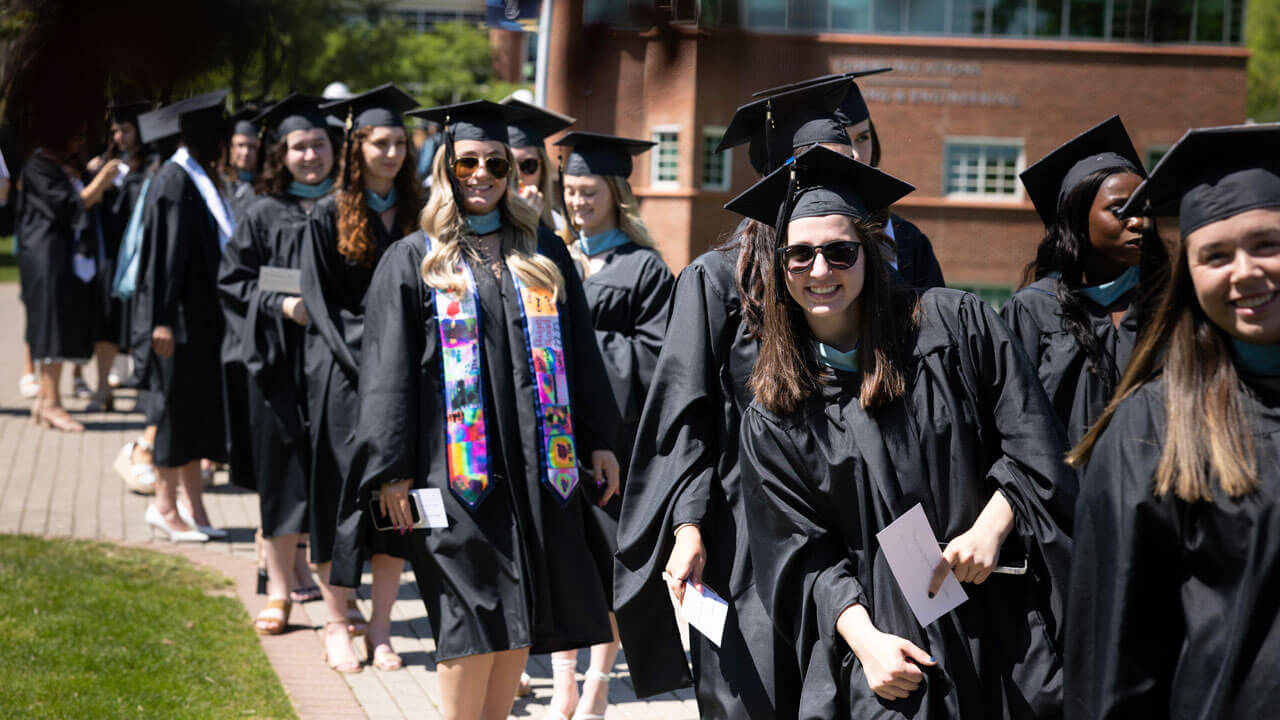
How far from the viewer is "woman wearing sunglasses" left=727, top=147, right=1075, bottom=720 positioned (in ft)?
9.73

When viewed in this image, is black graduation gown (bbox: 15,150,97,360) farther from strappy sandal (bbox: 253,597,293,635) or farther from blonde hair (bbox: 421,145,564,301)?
blonde hair (bbox: 421,145,564,301)

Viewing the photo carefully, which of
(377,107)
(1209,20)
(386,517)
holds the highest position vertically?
(1209,20)

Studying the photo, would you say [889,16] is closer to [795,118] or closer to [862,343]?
[795,118]

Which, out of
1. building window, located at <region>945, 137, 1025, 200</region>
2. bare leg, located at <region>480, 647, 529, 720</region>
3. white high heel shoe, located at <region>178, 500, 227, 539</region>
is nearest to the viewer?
bare leg, located at <region>480, 647, 529, 720</region>

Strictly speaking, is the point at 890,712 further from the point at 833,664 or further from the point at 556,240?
the point at 556,240

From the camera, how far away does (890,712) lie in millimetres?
2955

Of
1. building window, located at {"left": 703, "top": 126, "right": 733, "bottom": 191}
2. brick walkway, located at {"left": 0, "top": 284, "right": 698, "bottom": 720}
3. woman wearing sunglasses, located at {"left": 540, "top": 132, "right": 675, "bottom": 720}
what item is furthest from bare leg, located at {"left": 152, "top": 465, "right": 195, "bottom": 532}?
building window, located at {"left": 703, "top": 126, "right": 733, "bottom": 191}

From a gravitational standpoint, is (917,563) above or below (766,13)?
below

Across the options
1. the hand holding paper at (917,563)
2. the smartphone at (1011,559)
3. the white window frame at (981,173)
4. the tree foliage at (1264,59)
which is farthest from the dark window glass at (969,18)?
the tree foliage at (1264,59)

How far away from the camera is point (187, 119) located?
827 centimetres

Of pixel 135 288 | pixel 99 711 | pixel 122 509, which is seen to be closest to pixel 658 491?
pixel 99 711

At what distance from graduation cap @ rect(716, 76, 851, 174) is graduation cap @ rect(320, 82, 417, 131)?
101 inches

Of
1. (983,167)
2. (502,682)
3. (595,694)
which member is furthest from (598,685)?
(983,167)

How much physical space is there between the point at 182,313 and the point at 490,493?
14.0 feet
